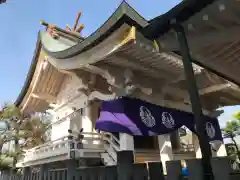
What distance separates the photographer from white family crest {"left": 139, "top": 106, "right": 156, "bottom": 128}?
24.5ft

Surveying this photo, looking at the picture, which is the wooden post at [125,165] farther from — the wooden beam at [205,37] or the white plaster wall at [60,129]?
the white plaster wall at [60,129]

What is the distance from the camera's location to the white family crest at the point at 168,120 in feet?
26.7

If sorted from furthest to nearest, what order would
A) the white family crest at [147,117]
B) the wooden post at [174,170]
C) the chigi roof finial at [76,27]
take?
the chigi roof finial at [76,27]
the white family crest at [147,117]
the wooden post at [174,170]

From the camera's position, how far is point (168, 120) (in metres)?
8.42

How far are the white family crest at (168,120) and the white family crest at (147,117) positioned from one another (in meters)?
0.58

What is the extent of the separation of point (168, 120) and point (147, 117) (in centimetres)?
115

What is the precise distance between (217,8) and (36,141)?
1690 cm

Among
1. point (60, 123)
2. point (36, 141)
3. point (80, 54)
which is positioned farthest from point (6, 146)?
point (80, 54)

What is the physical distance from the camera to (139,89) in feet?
26.6

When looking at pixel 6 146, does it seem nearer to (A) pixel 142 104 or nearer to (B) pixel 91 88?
(B) pixel 91 88

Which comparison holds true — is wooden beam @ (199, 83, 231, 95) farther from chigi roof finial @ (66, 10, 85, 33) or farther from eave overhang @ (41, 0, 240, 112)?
chigi roof finial @ (66, 10, 85, 33)

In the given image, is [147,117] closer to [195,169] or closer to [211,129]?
[211,129]

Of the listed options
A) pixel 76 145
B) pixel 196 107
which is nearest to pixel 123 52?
pixel 76 145

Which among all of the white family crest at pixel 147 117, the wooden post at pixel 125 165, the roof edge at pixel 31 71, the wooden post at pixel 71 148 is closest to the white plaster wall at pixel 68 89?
the roof edge at pixel 31 71
